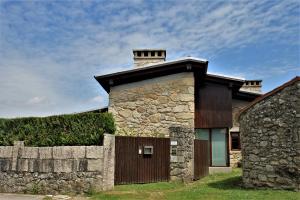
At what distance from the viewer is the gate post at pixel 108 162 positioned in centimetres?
1009

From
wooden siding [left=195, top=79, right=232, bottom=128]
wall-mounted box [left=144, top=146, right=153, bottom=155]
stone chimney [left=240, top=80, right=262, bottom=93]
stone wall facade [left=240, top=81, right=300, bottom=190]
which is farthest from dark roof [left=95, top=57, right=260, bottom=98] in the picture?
stone chimney [left=240, top=80, right=262, bottom=93]

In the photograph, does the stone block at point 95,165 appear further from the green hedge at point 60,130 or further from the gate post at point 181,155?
the gate post at point 181,155

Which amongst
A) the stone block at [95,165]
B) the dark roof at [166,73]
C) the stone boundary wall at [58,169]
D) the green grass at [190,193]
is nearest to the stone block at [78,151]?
the stone boundary wall at [58,169]

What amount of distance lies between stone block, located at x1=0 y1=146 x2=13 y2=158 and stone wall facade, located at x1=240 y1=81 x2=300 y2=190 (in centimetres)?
793

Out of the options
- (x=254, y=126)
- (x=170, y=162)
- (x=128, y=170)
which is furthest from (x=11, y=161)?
(x=254, y=126)

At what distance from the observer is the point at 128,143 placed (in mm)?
11477

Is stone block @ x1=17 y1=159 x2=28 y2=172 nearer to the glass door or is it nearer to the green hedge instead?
the green hedge

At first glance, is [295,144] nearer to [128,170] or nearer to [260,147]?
[260,147]

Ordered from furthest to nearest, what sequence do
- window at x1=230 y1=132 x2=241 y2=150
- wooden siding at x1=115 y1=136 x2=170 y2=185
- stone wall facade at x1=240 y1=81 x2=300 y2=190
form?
window at x1=230 y1=132 x2=241 y2=150 < wooden siding at x1=115 y1=136 x2=170 y2=185 < stone wall facade at x1=240 y1=81 x2=300 y2=190

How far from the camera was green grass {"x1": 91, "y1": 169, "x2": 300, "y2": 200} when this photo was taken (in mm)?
8656

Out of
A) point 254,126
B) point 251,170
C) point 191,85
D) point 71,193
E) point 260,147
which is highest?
point 191,85

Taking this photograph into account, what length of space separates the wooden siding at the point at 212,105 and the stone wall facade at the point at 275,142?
5614 millimetres

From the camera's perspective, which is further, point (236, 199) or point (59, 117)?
point (59, 117)

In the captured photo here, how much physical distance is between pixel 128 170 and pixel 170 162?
5.26 ft
